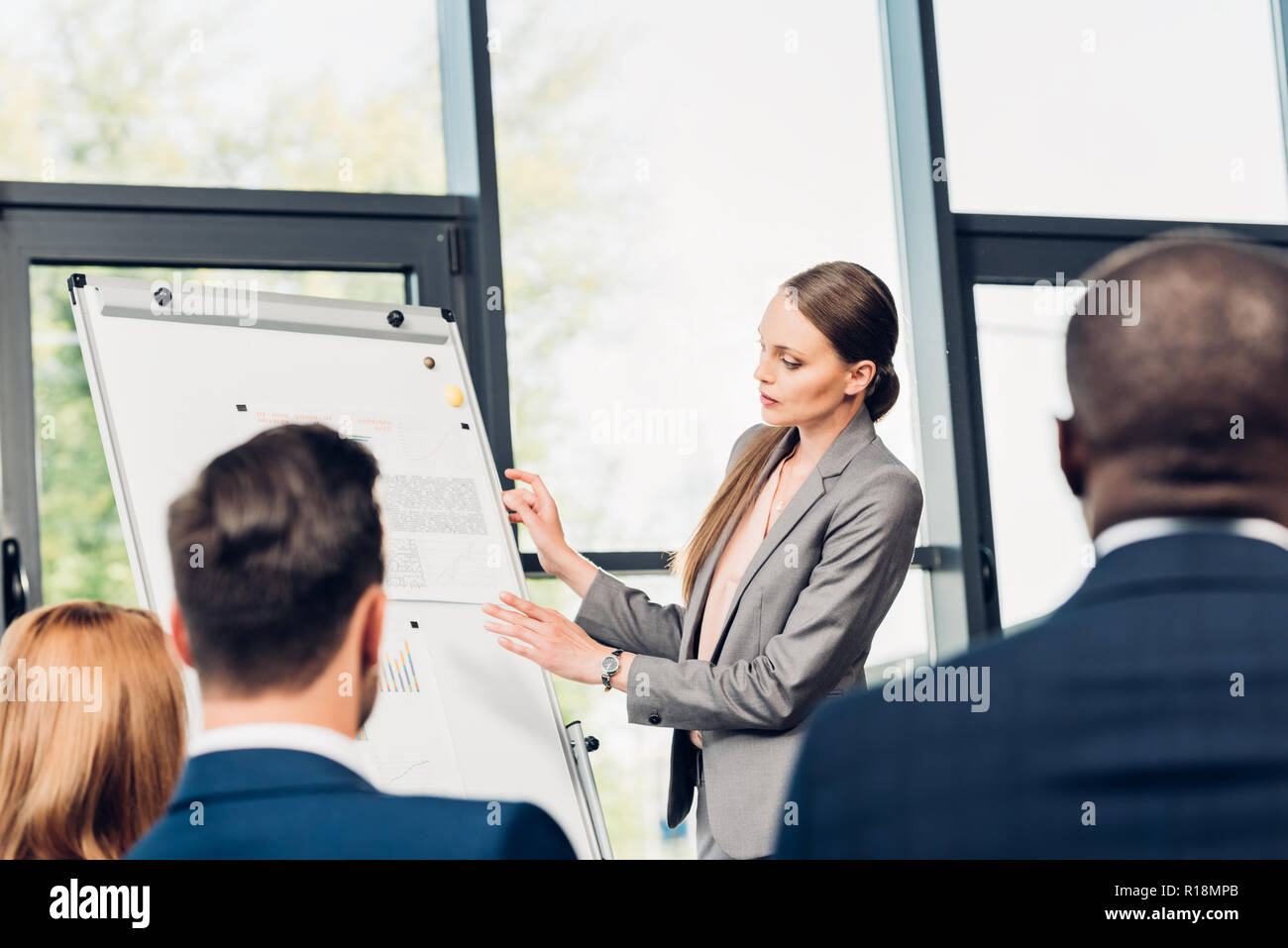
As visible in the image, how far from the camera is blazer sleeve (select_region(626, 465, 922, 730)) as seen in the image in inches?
77.2

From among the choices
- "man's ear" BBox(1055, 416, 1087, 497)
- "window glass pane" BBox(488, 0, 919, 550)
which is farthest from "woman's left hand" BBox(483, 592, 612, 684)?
"man's ear" BBox(1055, 416, 1087, 497)

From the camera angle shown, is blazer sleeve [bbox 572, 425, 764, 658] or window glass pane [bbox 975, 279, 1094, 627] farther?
window glass pane [bbox 975, 279, 1094, 627]

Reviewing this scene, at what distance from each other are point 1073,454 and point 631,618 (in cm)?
154

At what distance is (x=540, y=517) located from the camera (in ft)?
7.85

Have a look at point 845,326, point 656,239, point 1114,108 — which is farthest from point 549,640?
point 1114,108

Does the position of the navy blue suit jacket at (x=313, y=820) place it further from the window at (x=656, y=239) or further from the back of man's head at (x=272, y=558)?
the window at (x=656, y=239)

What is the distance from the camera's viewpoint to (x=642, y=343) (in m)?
3.00

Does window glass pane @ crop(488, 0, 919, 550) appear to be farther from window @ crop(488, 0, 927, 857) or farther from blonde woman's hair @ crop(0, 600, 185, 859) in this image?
blonde woman's hair @ crop(0, 600, 185, 859)

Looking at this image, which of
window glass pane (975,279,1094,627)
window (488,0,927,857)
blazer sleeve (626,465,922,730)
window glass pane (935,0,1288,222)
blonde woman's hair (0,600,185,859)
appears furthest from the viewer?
window glass pane (935,0,1288,222)

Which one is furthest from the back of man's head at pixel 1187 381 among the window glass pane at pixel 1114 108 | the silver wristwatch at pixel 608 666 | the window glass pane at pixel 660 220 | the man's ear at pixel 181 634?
the window glass pane at pixel 1114 108

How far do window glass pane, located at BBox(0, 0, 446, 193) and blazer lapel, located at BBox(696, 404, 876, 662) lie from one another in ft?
4.19

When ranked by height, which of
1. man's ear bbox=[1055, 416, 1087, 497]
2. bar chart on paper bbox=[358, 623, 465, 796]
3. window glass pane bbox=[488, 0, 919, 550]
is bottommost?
bar chart on paper bbox=[358, 623, 465, 796]

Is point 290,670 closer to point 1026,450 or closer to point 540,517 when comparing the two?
point 540,517
